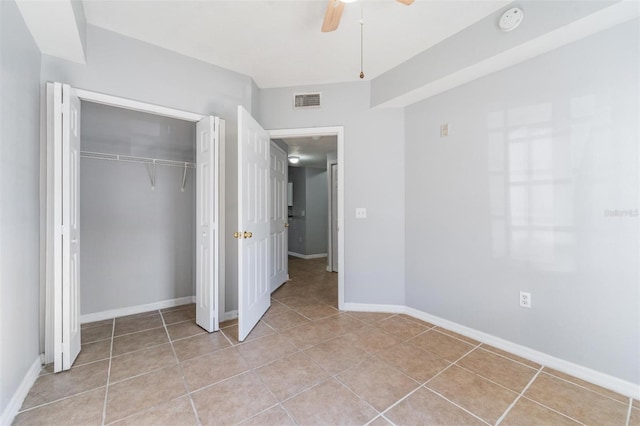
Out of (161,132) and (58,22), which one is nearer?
(58,22)

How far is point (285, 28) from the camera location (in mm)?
2135

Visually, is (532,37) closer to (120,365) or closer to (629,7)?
(629,7)

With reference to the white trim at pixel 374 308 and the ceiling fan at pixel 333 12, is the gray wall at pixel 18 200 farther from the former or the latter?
the white trim at pixel 374 308

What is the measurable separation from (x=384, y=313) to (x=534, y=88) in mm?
2424

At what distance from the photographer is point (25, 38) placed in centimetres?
→ 165

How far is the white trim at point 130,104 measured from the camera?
2086mm

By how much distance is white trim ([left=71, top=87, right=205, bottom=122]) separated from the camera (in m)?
2.09

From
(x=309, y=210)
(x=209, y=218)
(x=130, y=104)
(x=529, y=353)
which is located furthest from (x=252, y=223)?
(x=309, y=210)

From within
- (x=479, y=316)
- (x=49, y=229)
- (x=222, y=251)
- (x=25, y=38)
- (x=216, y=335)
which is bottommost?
(x=216, y=335)

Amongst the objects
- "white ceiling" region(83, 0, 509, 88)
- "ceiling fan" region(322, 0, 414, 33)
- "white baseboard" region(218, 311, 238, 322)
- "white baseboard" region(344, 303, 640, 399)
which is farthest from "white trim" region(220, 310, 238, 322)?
"ceiling fan" region(322, 0, 414, 33)

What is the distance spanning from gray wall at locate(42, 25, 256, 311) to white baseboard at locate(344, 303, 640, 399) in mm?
1868

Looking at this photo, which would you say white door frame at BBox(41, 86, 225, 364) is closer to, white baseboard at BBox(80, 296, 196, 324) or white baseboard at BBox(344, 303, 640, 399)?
white baseboard at BBox(80, 296, 196, 324)

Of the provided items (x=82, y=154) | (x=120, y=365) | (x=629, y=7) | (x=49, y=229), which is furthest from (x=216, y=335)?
(x=629, y=7)

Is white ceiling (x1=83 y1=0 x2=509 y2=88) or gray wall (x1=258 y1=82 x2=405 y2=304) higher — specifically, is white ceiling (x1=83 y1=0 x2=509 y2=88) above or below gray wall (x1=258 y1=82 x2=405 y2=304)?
above
